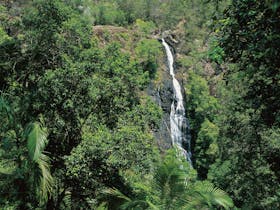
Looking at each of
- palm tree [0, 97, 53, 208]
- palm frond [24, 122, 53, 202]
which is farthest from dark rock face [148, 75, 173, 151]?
palm frond [24, 122, 53, 202]

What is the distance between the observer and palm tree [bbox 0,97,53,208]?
5.91 meters

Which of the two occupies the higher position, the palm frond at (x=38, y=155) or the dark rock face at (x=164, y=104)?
the palm frond at (x=38, y=155)

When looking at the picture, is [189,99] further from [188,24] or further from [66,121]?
[66,121]

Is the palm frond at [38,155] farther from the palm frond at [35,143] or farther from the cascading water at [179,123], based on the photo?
the cascading water at [179,123]

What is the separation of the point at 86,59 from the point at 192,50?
45436 millimetres

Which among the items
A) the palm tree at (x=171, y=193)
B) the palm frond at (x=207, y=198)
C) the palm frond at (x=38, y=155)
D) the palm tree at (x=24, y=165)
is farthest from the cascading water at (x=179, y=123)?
the palm frond at (x=38, y=155)

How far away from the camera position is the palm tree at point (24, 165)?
591cm

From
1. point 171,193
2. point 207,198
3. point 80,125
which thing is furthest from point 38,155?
point 207,198

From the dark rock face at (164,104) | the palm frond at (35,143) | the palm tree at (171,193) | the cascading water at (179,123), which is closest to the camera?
the palm frond at (35,143)

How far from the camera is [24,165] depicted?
21.8 ft

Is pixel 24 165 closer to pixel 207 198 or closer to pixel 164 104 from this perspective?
pixel 207 198

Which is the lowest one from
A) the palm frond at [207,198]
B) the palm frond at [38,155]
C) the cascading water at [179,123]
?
the cascading water at [179,123]

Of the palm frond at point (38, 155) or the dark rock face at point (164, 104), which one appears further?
the dark rock face at point (164, 104)

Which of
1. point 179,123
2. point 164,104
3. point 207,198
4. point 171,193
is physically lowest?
point 179,123
